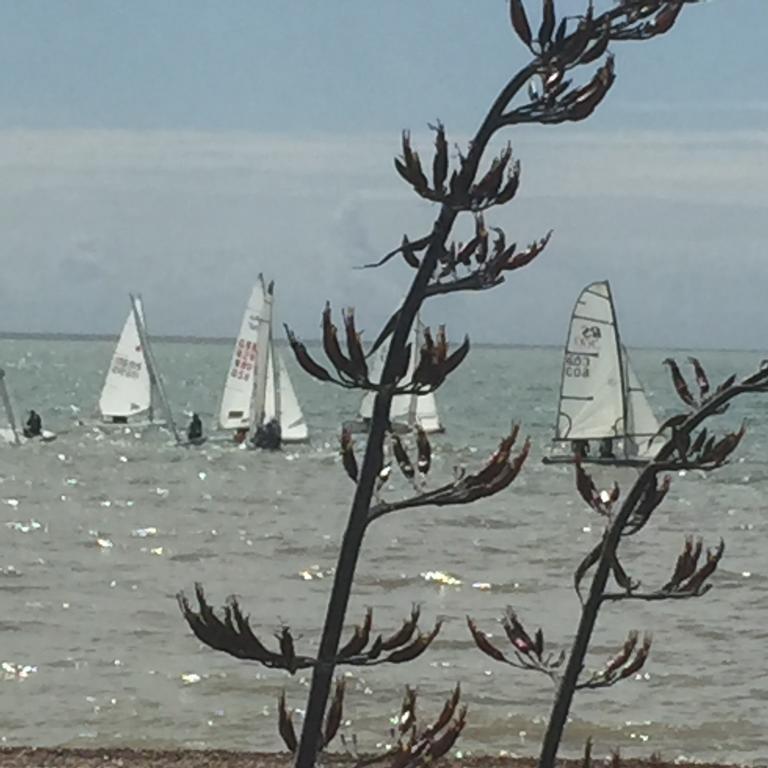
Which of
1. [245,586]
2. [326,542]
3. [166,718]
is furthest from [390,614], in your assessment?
[326,542]

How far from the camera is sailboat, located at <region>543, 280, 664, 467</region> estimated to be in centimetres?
4966

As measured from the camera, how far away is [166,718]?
16.0 metres

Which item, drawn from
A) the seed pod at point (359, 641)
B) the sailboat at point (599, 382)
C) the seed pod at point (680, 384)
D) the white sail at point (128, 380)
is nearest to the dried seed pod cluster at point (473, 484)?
the seed pod at point (359, 641)

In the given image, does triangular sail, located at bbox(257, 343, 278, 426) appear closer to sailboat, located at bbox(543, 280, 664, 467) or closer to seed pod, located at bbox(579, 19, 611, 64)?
sailboat, located at bbox(543, 280, 664, 467)

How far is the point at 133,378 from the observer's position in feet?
223

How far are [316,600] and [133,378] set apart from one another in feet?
144

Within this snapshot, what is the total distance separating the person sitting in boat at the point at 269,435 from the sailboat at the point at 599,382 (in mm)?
12291

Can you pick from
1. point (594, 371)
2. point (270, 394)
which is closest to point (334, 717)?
point (594, 371)

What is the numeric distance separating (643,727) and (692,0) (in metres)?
13.0

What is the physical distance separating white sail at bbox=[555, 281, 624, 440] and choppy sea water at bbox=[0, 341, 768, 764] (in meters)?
1.96

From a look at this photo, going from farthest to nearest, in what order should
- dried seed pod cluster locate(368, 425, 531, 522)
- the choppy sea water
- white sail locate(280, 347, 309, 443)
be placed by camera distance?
white sail locate(280, 347, 309, 443) < the choppy sea water < dried seed pod cluster locate(368, 425, 531, 522)

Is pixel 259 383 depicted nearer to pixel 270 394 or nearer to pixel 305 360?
pixel 270 394

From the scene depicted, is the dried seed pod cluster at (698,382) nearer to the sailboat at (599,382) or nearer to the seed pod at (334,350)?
the seed pod at (334,350)

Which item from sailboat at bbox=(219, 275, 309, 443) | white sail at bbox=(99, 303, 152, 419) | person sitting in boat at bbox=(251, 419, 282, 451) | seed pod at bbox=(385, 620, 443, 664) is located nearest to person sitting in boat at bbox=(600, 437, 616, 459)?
sailboat at bbox=(219, 275, 309, 443)
